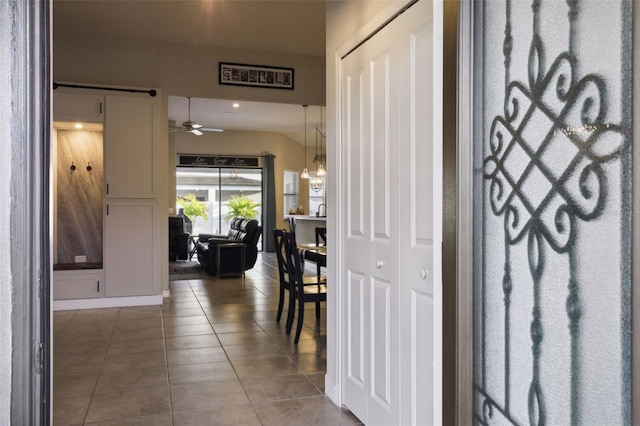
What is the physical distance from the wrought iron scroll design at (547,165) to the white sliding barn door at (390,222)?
0.76 m

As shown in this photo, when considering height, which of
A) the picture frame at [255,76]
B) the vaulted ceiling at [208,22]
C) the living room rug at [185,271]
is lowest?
the living room rug at [185,271]

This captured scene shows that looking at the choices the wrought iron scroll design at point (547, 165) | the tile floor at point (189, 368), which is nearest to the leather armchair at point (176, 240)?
the tile floor at point (189, 368)

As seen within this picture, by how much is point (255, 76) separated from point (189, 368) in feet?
14.3

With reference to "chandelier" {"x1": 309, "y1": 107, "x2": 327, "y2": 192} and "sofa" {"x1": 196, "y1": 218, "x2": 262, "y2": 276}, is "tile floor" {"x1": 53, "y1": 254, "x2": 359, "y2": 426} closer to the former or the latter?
"sofa" {"x1": 196, "y1": 218, "x2": 262, "y2": 276}

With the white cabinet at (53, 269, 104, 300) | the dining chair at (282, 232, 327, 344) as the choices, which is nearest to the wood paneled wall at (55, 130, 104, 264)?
the white cabinet at (53, 269, 104, 300)

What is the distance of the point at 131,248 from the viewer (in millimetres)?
5949

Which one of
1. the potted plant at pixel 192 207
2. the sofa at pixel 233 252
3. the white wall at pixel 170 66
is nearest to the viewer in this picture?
the white wall at pixel 170 66

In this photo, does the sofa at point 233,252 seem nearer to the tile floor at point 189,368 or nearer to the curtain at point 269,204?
the tile floor at point 189,368

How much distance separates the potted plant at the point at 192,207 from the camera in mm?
13664

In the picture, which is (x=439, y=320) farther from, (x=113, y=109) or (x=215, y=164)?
(x=215, y=164)

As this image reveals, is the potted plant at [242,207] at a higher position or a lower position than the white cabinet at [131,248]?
higher

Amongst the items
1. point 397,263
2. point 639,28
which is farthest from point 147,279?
point 639,28

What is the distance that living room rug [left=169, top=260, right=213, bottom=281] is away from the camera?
8554 mm

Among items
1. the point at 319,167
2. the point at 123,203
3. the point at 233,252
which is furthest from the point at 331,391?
the point at 319,167
